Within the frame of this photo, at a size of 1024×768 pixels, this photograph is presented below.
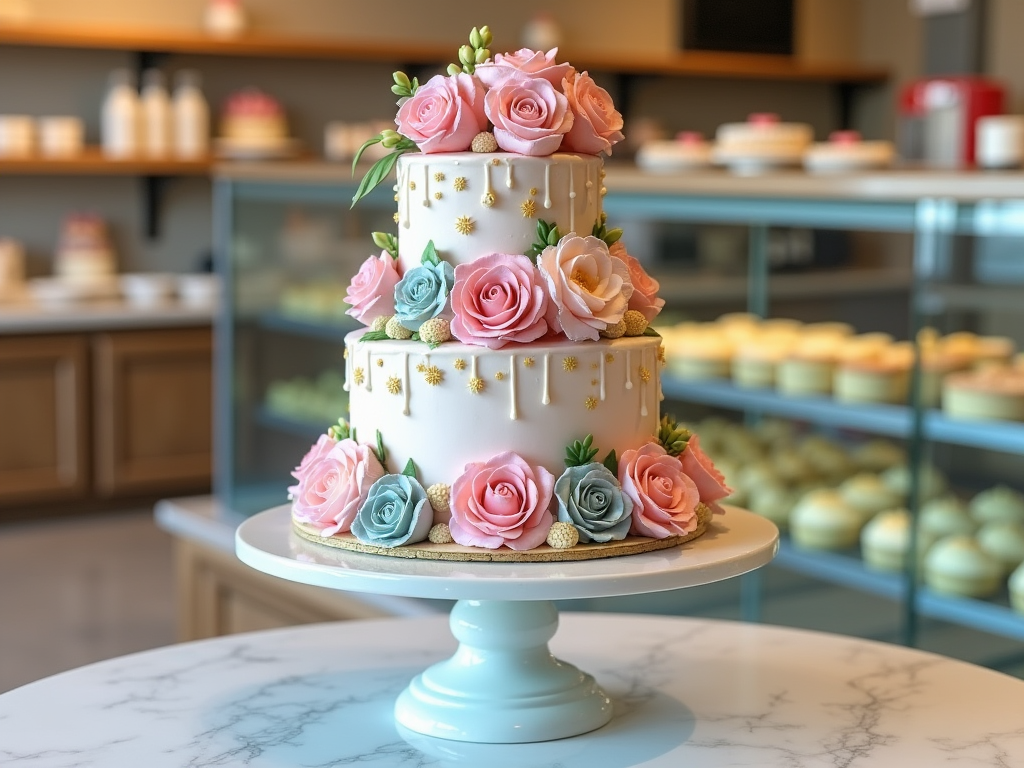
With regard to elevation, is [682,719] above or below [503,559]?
below

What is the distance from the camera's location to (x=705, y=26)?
718 cm

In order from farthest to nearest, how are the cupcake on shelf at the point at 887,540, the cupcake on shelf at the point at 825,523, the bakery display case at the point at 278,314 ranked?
the bakery display case at the point at 278,314 < the cupcake on shelf at the point at 825,523 < the cupcake on shelf at the point at 887,540

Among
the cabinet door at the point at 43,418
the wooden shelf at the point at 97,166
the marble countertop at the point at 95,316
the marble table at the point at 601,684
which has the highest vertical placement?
the wooden shelf at the point at 97,166

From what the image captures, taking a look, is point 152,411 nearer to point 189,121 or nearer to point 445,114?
point 189,121

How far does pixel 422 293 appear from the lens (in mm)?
1324

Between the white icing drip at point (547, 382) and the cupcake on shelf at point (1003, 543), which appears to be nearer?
the white icing drip at point (547, 382)

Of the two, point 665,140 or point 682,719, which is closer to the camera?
point 682,719

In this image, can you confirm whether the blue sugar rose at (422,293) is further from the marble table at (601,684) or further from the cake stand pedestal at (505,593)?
the marble table at (601,684)

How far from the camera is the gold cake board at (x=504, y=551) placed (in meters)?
1.25

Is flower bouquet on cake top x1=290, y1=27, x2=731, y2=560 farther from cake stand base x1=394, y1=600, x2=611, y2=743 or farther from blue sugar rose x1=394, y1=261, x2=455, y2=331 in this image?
cake stand base x1=394, y1=600, x2=611, y2=743

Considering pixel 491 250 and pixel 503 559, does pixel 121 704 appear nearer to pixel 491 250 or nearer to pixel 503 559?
pixel 503 559

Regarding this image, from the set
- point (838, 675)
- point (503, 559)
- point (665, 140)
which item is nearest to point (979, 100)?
point (665, 140)

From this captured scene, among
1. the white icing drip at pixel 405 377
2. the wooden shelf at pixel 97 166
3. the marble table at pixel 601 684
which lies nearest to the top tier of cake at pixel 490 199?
the white icing drip at pixel 405 377

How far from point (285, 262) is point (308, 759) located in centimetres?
232
